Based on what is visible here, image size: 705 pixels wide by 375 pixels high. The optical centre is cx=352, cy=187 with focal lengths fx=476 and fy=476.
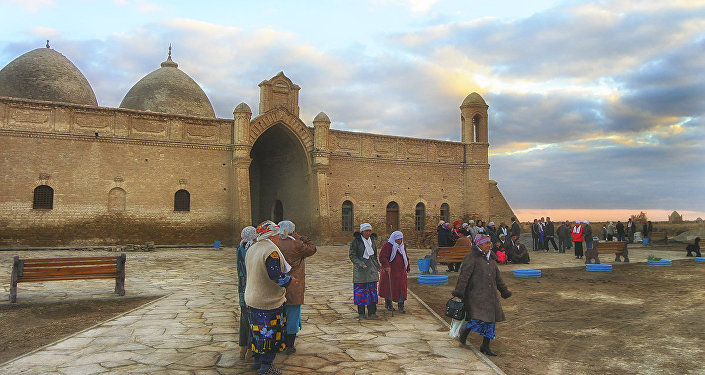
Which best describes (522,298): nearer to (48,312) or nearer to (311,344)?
(311,344)

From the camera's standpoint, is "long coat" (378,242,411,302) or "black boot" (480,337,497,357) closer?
"black boot" (480,337,497,357)

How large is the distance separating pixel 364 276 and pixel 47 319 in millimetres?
4986

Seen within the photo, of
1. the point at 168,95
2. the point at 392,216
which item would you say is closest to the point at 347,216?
the point at 392,216

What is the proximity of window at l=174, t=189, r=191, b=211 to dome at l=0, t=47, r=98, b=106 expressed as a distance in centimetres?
758

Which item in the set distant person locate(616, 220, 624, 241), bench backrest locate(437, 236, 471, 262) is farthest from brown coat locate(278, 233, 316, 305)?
distant person locate(616, 220, 624, 241)

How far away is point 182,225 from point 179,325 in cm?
1612

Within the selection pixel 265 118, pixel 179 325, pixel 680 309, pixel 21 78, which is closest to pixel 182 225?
pixel 265 118

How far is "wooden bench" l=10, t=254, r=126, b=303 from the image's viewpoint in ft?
27.1

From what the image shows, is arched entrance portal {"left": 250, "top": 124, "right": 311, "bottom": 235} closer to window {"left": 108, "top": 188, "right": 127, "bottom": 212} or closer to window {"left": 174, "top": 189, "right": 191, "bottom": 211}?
window {"left": 174, "top": 189, "right": 191, "bottom": 211}

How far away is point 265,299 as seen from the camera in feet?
15.9

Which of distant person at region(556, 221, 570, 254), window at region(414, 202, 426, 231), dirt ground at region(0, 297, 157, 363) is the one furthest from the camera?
window at region(414, 202, 426, 231)

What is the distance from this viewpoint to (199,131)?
22797 mm

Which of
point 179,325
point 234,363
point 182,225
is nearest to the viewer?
point 234,363

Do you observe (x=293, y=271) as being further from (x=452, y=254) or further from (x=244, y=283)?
(x=452, y=254)
